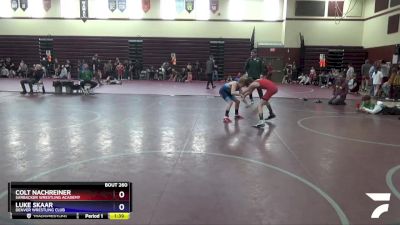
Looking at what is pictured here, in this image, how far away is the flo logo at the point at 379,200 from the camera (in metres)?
3.90

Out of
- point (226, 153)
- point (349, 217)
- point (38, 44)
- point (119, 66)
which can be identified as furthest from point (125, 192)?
point (38, 44)

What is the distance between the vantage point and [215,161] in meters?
5.79

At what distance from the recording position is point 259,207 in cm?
404

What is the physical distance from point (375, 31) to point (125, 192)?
74.8 ft

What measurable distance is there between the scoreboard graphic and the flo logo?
8.83ft

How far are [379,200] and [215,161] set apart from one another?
245cm

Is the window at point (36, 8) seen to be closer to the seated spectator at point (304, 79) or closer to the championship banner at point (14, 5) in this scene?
the championship banner at point (14, 5)

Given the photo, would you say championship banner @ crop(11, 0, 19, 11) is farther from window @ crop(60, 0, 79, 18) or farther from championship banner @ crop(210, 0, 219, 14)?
championship banner @ crop(210, 0, 219, 14)

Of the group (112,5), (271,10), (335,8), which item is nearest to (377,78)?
(335,8)

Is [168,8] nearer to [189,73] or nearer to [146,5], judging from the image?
[146,5]

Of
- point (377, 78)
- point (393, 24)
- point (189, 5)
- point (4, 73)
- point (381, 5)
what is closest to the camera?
point (377, 78)

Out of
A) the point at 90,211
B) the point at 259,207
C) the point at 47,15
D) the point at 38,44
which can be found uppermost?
the point at 47,15

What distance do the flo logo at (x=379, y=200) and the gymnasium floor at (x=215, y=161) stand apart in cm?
6

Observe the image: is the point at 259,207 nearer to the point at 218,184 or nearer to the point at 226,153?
Result: the point at 218,184
